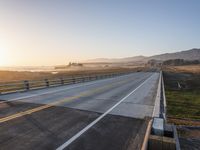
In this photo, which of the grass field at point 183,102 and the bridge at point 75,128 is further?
the grass field at point 183,102

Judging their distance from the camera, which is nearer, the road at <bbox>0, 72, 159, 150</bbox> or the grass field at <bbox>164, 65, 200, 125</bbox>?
the road at <bbox>0, 72, 159, 150</bbox>

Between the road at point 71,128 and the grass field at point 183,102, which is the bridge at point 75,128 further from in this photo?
the grass field at point 183,102

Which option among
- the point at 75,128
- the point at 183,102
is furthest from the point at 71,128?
the point at 183,102

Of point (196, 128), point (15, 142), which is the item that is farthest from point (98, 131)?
point (196, 128)

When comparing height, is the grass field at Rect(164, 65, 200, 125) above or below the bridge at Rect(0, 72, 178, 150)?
below

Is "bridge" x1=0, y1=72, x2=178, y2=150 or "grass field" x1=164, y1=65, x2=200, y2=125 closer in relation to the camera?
"bridge" x1=0, y1=72, x2=178, y2=150

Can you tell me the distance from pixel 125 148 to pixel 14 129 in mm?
4172

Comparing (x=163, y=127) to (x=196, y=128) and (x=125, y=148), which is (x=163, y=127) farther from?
(x=196, y=128)

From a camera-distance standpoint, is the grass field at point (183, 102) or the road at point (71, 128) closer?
the road at point (71, 128)

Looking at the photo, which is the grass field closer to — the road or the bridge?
the road

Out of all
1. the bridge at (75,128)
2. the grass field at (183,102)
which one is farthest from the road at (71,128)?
the grass field at (183,102)

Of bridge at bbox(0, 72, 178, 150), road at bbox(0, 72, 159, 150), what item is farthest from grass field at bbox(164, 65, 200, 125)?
bridge at bbox(0, 72, 178, 150)

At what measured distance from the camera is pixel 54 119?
871cm

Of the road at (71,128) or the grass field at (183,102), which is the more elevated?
the road at (71,128)
